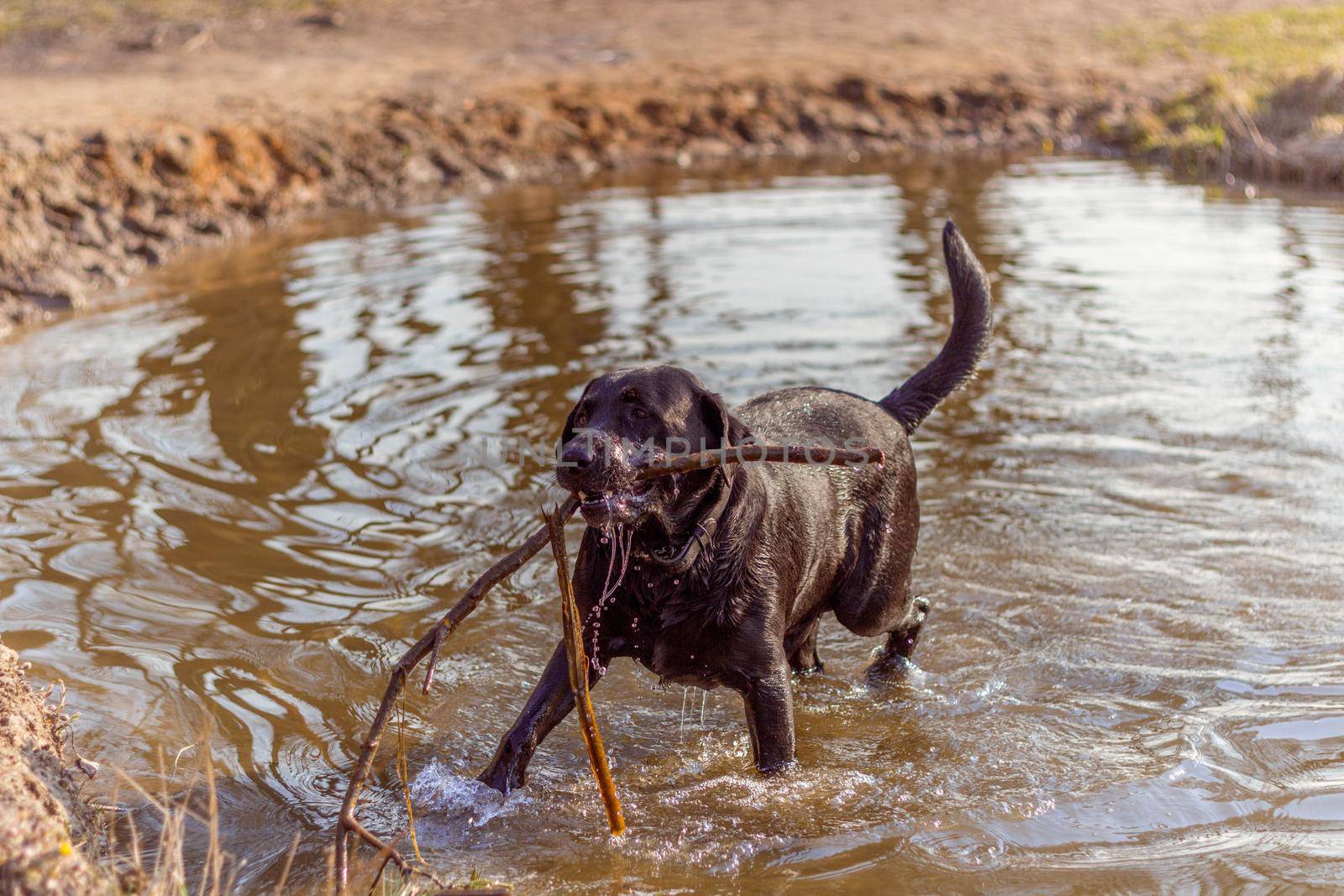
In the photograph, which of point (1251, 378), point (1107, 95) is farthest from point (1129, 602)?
point (1107, 95)

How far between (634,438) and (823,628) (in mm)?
2483

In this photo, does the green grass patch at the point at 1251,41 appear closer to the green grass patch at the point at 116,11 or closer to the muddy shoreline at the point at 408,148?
the muddy shoreline at the point at 408,148

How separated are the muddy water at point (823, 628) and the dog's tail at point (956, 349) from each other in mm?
1106

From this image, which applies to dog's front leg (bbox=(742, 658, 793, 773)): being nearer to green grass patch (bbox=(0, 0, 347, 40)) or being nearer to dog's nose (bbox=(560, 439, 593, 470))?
dog's nose (bbox=(560, 439, 593, 470))

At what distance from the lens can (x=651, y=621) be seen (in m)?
4.14

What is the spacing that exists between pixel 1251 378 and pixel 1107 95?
1271 cm

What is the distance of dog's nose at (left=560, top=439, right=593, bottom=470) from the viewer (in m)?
3.56

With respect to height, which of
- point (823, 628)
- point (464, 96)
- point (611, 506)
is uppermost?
point (464, 96)

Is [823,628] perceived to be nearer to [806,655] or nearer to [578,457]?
[806,655]

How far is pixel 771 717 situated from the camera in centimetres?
423

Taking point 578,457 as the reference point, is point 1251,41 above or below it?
above

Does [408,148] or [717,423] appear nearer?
[717,423]

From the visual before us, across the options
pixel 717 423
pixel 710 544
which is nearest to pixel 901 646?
pixel 710 544

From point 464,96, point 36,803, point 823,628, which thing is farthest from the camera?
point 464,96
